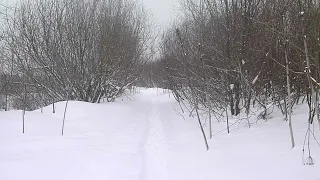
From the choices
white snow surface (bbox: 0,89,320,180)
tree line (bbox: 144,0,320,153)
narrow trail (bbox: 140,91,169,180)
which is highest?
tree line (bbox: 144,0,320,153)

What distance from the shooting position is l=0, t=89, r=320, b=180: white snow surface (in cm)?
453

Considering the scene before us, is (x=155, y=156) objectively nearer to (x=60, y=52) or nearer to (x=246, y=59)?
(x=246, y=59)

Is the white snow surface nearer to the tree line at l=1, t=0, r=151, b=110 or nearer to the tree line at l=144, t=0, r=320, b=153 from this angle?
the tree line at l=144, t=0, r=320, b=153

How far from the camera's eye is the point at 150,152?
6.48m

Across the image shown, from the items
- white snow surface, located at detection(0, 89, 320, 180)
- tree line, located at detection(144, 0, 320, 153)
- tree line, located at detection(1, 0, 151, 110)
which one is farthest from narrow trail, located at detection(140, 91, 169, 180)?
tree line, located at detection(1, 0, 151, 110)

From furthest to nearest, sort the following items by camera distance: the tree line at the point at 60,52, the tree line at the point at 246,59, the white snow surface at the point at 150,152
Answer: the tree line at the point at 60,52 < the tree line at the point at 246,59 < the white snow surface at the point at 150,152

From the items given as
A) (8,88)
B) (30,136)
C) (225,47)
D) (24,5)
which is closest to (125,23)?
(24,5)

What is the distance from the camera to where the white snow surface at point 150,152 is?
4.53 meters

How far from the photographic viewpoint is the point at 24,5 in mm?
13266

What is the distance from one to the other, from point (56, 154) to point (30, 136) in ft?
5.91

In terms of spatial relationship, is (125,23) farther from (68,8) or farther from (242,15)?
(242,15)

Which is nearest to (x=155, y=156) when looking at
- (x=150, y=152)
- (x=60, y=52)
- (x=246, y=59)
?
(x=150, y=152)

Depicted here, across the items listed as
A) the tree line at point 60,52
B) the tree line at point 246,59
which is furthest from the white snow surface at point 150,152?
the tree line at point 60,52

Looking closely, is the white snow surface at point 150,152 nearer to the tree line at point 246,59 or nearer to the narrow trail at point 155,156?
the narrow trail at point 155,156
